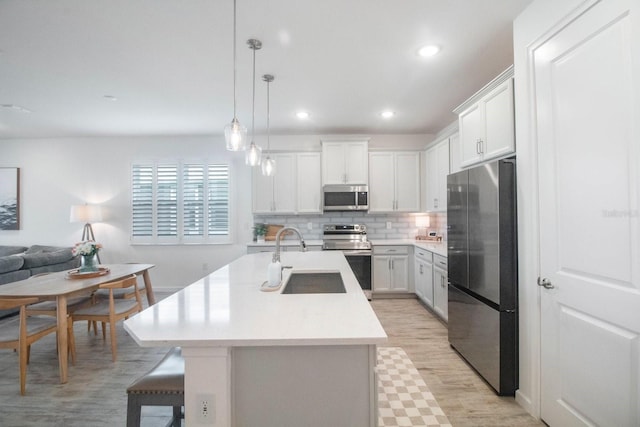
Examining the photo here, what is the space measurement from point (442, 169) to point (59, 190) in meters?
6.20

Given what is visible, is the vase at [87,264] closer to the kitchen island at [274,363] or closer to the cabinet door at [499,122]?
the kitchen island at [274,363]

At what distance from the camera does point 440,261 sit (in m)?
3.31

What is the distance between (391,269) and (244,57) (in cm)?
326

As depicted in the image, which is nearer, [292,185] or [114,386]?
[114,386]

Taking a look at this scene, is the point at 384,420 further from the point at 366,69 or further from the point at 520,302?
the point at 366,69

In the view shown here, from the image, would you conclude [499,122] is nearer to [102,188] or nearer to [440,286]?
[440,286]

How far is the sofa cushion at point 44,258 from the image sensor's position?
12.3ft

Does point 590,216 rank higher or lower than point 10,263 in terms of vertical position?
higher

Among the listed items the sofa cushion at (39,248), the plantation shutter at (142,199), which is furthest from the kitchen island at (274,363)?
the sofa cushion at (39,248)

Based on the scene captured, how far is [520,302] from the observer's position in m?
1.93

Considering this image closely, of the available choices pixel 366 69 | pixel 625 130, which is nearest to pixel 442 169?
pixel 366 69

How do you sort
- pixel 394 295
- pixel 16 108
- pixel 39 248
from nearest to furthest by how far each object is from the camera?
pixel 16 108 → pixel 394 295 → pixel 39 248

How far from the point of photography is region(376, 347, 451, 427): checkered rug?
181cm

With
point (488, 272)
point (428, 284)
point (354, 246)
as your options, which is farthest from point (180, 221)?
point (488, 272)
